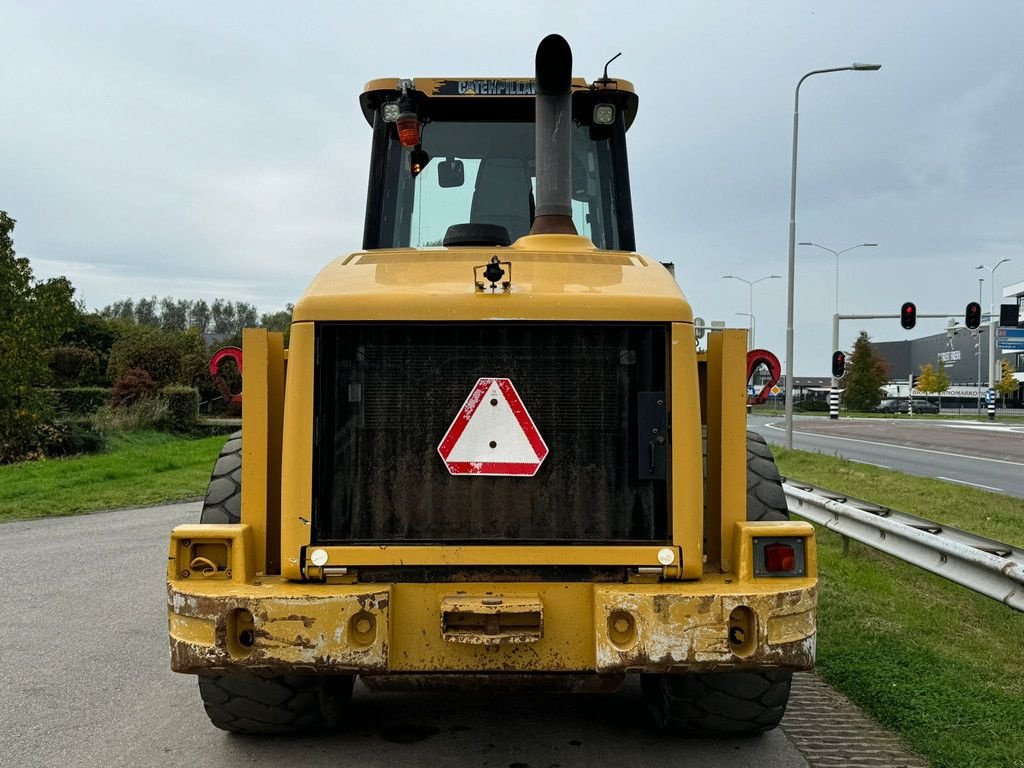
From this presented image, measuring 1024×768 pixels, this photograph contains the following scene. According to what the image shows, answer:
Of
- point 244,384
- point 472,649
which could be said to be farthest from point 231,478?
point 472,649

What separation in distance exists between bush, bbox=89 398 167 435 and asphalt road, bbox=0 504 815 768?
67.1 feet

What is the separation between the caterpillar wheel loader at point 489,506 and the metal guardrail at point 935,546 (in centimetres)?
244

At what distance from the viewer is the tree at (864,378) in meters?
88.7

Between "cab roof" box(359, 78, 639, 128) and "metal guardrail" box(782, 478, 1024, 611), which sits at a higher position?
"cab roof" box(359, 78, 639, 128)

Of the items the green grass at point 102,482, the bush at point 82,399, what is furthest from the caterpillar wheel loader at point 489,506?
the bush at point 82,399

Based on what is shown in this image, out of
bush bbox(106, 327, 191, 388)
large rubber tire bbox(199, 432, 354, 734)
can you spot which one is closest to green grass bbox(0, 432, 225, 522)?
large rubber tire bbox(199, 432, 354, 734)

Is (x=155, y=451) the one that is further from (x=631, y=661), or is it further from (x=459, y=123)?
(x=631, y=661)

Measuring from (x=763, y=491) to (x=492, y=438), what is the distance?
135 centimetres

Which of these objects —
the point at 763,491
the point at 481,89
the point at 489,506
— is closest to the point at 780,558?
the point at 763,491

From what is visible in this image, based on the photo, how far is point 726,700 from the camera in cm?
424

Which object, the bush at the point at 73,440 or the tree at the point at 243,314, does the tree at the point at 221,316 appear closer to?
the tree at the point at 243,314

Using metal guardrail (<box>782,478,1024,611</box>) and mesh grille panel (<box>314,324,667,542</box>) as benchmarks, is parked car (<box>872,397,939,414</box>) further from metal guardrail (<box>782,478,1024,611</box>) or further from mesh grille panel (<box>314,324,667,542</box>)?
mesh grille panel (<box>314,324,667,542</box>)

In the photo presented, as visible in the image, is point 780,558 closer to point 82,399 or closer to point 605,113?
point 605,113

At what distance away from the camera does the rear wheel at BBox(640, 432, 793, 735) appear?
4.22 m
